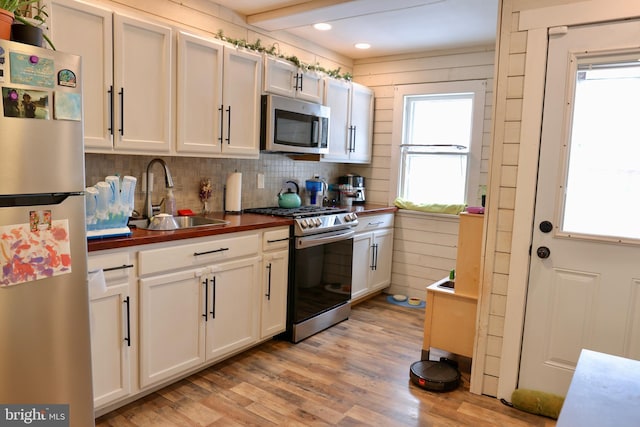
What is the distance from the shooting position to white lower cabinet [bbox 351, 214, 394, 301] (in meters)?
4.04

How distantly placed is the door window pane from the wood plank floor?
113 centimetres

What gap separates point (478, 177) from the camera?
4.19 metres

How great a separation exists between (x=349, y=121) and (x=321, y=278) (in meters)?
1.67

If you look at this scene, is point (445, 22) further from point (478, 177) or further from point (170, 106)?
point (170, 106)

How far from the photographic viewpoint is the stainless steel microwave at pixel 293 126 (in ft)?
10.9

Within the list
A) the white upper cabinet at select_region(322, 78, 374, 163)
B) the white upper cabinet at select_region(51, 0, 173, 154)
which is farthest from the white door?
the white upper cabinet at select_region(51, 0, 173, 154)

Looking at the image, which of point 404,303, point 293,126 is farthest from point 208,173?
point 404,303

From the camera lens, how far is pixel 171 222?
268 cm

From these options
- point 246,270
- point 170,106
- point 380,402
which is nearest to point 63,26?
point 170,106

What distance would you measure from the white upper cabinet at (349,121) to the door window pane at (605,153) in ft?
7.17

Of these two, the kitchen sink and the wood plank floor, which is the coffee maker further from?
the kitchen sink

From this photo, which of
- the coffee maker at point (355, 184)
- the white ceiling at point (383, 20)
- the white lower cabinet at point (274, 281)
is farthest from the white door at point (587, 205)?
the coffee maker at point (355, 184)

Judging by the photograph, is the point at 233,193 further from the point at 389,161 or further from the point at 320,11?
the point at 389,161

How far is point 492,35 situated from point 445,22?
568 millimetres
